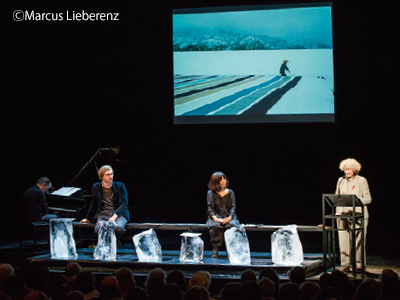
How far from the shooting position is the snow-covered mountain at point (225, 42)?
654cm

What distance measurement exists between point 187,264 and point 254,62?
3.24m

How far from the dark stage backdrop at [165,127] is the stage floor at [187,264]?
5.21 ft

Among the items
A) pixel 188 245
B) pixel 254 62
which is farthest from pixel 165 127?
pixel 188 245

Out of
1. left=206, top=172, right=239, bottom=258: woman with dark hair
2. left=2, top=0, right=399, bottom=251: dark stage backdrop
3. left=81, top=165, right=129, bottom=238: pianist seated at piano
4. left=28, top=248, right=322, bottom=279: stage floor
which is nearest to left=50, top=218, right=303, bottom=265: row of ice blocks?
left=28, top=248, right=322, bottom=279: stage floor

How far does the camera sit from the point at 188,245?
15.9ft

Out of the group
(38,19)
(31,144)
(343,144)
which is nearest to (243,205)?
(343,144)

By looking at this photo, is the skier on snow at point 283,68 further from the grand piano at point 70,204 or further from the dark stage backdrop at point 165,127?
the grand piano at point 70,204

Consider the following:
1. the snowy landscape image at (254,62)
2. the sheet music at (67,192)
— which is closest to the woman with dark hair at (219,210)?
the snowy landscape image at (254,62)

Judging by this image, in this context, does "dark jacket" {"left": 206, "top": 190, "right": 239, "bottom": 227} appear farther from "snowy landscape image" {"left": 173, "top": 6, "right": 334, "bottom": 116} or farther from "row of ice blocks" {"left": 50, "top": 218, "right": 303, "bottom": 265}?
"snowy landscape image" {"left": 173, "top": 6, "right": 334, "bottom": 116}

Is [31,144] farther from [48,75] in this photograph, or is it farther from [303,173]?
[303,173]

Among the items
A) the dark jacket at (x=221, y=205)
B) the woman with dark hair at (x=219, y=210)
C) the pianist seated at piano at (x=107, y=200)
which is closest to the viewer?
the woman with dark hair at (x=219, y=210)

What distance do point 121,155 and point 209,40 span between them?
2.24m

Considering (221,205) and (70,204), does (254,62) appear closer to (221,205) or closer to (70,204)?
(221,205)

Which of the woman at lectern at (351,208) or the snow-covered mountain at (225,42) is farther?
the snow-covered mountain at (225,42)
